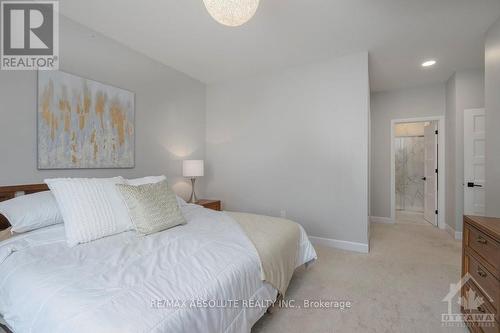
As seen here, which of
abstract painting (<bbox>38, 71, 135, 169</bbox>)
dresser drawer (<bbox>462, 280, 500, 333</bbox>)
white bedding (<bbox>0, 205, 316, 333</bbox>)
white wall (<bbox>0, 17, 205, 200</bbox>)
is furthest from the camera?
abstract painting (<bbox>38, 71, 135, 169</bbox>)

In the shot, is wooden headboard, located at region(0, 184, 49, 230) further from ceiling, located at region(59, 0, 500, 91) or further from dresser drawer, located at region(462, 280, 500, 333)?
dresser drawer, located at region(462, 280, 500, 333)

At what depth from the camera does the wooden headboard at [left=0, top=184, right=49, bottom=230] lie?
1.74 metres

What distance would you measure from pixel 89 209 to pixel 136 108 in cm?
162

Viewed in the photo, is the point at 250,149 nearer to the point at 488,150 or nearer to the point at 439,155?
the point at 488,150

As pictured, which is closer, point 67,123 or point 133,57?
point 67,123

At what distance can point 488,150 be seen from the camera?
2.29m

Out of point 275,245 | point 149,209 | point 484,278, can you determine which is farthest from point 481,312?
point 149,209

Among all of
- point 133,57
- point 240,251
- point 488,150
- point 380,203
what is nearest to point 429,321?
point 240,251

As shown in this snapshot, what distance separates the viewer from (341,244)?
313cm

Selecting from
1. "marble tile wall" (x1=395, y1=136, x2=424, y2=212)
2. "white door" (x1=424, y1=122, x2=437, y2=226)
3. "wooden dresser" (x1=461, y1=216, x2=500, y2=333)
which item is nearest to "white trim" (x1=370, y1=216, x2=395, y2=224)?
"white door" (x1=424, y1=122, x2=437, y2=226)

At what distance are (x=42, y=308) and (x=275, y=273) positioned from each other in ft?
3.98

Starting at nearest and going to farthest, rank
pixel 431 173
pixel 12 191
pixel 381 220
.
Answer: pixel 12 191, pixel 431 173, pixel 381 220

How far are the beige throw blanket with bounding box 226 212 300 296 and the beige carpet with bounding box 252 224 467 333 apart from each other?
279 mm

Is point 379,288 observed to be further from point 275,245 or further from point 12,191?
point 12,191
